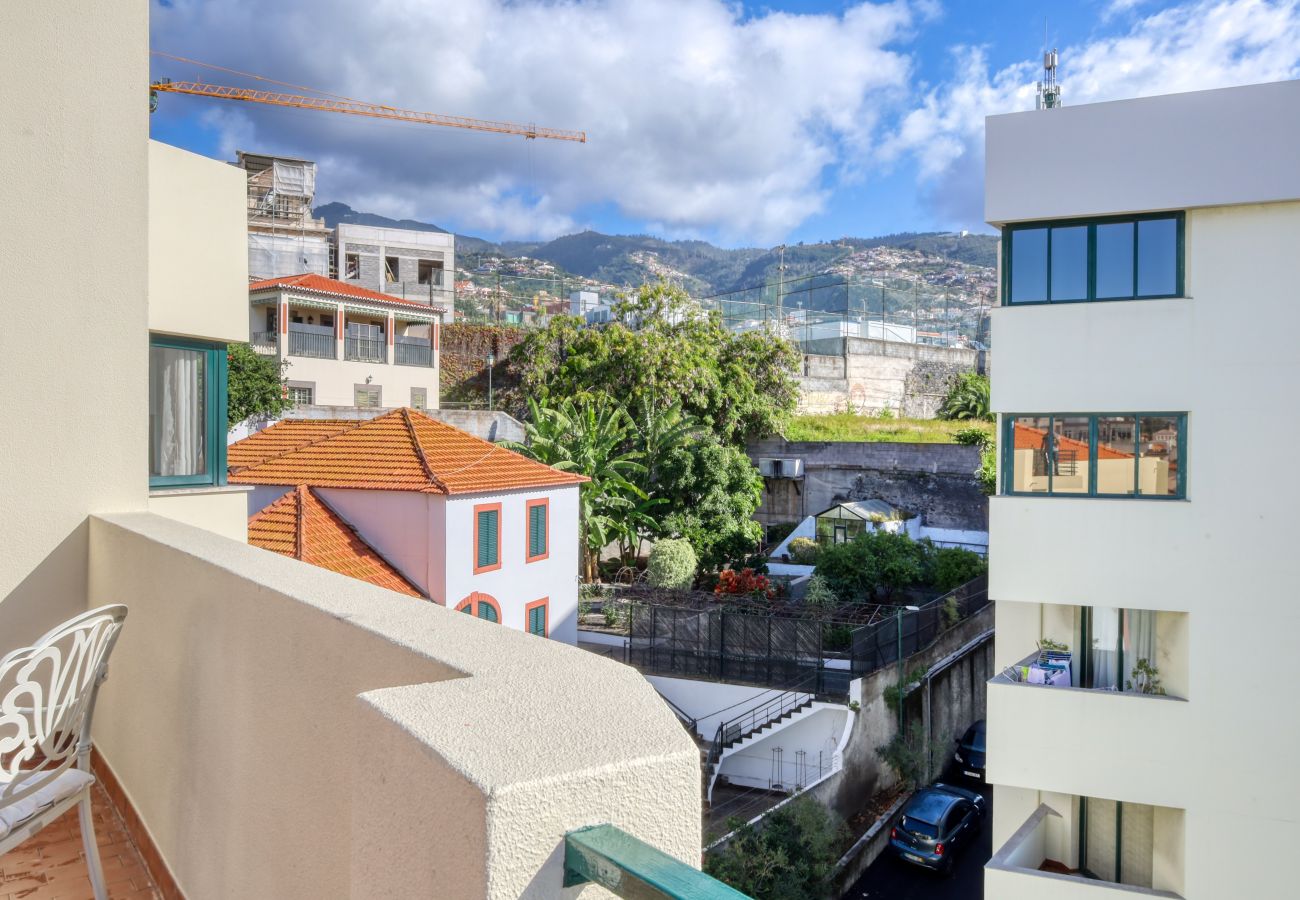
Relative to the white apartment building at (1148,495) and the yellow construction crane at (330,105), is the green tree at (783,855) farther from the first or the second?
the yellow construction crane at (330,105)

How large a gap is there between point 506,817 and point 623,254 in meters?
187

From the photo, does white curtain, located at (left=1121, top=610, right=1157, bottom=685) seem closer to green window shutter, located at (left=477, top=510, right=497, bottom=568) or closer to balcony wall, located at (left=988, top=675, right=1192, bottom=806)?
balcony wall, located at (left=988, top=675, right=1192, bottom=806)

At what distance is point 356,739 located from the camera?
1.75 metres

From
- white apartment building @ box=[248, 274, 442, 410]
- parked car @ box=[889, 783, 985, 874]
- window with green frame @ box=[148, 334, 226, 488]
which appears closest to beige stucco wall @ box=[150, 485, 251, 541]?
Result: window with green frame @ box=[148, 334, 226, 488]

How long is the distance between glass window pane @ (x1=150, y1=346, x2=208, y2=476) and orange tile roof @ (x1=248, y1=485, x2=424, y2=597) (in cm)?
1034

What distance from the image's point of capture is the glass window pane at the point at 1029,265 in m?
10.1

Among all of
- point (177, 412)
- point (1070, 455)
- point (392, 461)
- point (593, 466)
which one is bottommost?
point (593, 466)

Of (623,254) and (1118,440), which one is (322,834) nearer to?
(1118,440)

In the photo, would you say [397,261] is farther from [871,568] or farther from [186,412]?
[186,412]

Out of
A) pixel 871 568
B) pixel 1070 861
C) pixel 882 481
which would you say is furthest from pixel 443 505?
pixel 882 481

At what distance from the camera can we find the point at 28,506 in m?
4.18

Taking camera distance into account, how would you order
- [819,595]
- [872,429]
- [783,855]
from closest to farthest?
[783,855] < [819,595] < [872,429]

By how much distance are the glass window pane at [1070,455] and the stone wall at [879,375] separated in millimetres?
26388

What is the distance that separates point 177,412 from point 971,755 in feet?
61.4
